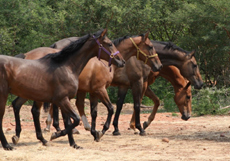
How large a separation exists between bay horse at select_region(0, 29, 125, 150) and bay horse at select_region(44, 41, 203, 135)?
232 cm

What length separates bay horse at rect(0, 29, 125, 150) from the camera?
6.98 metres

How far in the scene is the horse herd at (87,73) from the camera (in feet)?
23.3

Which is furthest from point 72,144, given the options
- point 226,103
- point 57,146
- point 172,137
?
point 226,103

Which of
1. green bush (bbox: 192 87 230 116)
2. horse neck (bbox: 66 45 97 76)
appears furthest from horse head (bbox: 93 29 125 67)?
green bush (bbox: 192 87 230 116)

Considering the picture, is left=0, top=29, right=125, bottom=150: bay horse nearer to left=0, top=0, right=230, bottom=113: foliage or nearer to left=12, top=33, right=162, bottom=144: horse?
left=12, top=33, right=162, bottom=144: horse

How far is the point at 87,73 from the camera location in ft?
28.8

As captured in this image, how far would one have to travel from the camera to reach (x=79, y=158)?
6.54m

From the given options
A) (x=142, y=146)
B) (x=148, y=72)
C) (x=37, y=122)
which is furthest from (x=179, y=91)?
(x=37, y=122)

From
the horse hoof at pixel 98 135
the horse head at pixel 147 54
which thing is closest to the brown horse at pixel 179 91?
the horse head at pixel 147 54

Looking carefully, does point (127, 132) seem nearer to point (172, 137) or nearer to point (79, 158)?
point (172, 137)

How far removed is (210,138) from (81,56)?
3415 mm

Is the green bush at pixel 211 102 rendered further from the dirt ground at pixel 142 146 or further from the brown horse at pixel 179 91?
the brown horse at pixel 179 91

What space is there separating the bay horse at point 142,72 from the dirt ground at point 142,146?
75 centimetres

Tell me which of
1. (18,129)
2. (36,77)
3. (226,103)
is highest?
(36,77)
